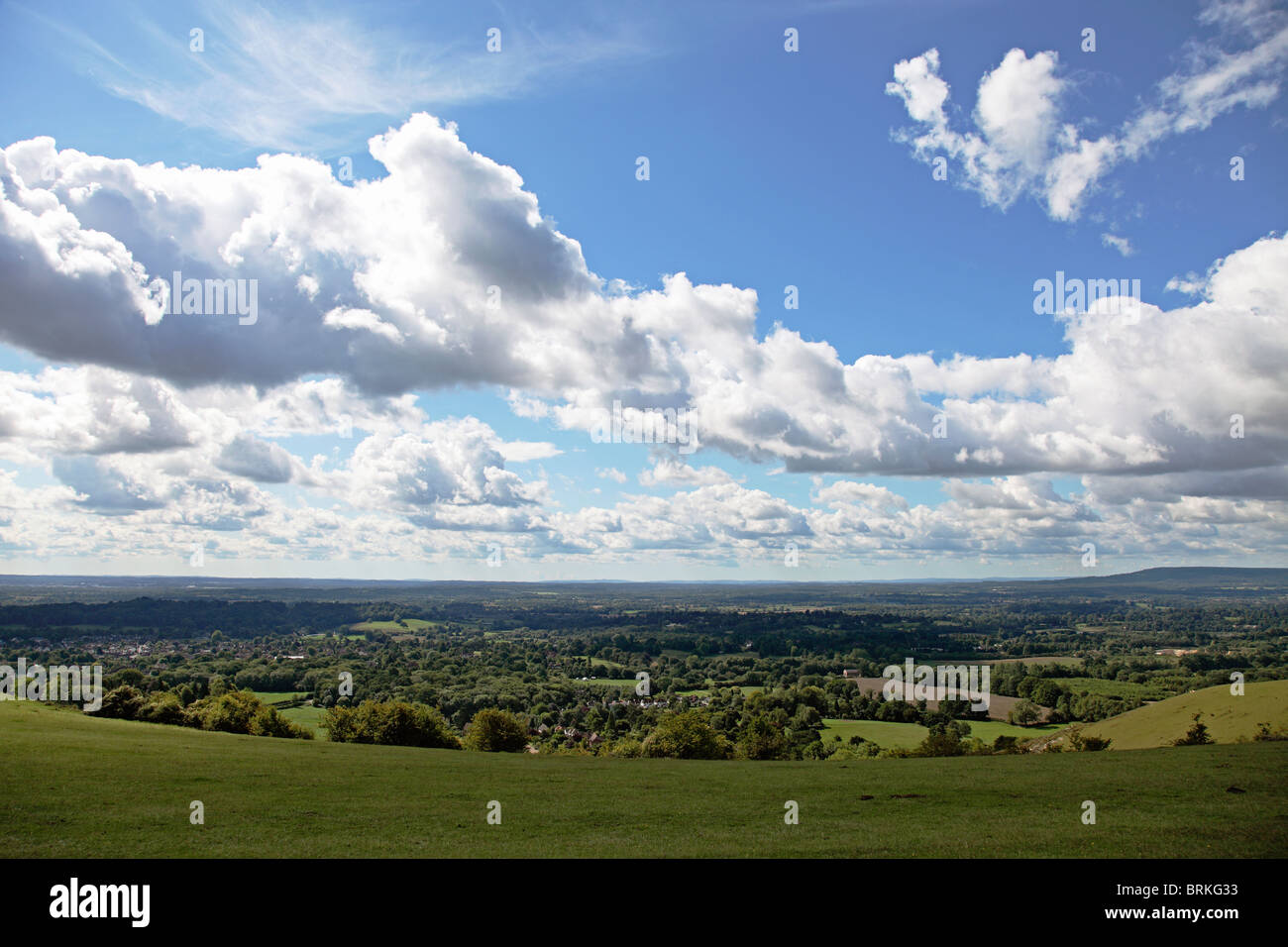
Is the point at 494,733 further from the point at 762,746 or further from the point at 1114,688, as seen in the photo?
the point at 1114,688

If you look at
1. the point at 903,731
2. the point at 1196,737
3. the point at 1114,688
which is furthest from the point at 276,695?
the point at 1114,688

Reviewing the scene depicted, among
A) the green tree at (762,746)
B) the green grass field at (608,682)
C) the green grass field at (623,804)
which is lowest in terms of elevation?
the green grass field at (608,682)

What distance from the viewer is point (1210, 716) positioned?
192 ft

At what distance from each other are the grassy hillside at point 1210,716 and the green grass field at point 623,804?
17.6m

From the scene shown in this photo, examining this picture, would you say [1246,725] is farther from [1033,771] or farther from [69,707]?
[69,707]

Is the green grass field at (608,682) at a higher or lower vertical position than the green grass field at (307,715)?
lower

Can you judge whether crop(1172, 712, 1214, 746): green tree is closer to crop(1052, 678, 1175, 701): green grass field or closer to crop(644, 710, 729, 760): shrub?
crop(644, 710, 729, 760): shrub

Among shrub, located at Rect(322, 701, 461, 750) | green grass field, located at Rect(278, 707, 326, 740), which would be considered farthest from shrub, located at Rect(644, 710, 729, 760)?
green grass field, located at Rect(278, 707, 326, 740)

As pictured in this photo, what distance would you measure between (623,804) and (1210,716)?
58034mm

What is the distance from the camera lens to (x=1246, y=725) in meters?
52.8

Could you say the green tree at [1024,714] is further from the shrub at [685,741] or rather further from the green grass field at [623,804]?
the green grass field at [623,804]

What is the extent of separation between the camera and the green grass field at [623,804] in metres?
22.3

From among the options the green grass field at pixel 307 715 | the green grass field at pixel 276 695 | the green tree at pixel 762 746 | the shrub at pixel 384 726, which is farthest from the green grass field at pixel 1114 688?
the green grass field at pixel 276 695
